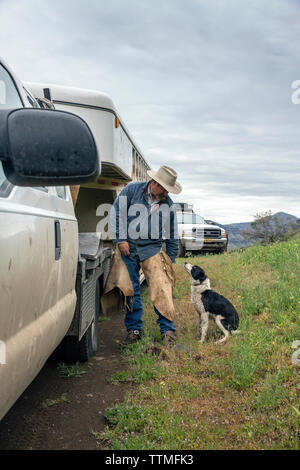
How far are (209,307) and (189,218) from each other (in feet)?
38.5

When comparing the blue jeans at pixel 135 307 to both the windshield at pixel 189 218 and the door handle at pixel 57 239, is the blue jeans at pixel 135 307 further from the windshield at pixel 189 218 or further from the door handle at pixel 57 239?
the windshield at pixel 189 218

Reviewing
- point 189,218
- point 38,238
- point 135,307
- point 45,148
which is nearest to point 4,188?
point 38,238

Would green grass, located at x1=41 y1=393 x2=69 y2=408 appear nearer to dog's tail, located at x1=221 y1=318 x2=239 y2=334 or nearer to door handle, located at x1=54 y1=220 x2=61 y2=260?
door handle, located at x1=54 y1=220 x2=61 y2=260

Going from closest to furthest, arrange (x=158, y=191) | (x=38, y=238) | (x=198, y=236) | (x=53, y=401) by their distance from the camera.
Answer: (x=38, y=238), (x=53, y=401), (x=158, y=191), (x=198, y=236)

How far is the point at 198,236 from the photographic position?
15.9 metres

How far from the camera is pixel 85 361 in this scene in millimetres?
4496

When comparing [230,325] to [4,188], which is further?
[230,325]

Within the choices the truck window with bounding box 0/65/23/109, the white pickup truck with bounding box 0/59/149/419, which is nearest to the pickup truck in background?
the white pickup truck with bounding box 0/59/149/419

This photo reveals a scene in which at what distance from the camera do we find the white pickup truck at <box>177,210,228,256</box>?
619 inches

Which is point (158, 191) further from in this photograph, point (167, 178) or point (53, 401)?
point (53, 401)

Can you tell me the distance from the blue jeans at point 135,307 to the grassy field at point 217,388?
21 centimetres

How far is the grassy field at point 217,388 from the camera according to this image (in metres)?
2.88
